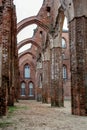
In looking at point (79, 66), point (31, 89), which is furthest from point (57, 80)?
point (31, 89)

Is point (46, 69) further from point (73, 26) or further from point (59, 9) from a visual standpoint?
point (73, 26)

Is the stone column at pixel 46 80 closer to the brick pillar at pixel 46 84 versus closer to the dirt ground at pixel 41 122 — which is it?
the brick pillar at pixel 46 84

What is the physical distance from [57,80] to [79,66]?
671 cm

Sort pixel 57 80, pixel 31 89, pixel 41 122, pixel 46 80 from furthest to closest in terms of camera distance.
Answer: pixel 31 89 → pixel 46 80 → pixel 57 80 → pixel 41 122

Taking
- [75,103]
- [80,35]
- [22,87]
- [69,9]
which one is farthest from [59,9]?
[22,87]

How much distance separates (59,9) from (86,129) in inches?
486

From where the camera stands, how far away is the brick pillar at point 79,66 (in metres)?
11.7

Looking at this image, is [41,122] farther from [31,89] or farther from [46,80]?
[31,89]

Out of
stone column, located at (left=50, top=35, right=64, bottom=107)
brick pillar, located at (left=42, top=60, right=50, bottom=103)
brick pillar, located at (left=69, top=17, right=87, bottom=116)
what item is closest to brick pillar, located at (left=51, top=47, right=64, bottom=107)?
stone column, located at (left=50, top=35, right=64, bottom=107)

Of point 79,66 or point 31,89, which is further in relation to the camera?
point 31,89

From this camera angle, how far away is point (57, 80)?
727 inches

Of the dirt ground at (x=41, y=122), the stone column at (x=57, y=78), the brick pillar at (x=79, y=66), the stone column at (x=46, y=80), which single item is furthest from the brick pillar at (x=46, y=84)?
the dirt ground at (x=41, y=122)

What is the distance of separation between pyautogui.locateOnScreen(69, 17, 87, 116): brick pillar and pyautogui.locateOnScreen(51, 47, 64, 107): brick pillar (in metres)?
6.31

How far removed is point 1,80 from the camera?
10742mm
